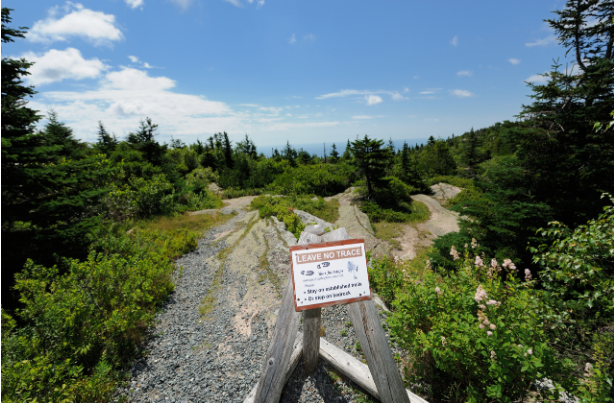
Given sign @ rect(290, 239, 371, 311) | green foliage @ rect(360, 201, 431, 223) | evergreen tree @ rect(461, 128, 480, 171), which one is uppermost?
evergreen tree @ rect(461, 128, 480, 171)

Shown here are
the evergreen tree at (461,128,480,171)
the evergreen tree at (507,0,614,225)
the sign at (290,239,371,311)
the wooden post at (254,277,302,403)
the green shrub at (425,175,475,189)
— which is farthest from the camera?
the evergreen tree at (461,128,480,171)

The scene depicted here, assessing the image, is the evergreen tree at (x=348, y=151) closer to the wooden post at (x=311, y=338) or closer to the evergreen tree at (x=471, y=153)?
the evergreen tree at (x=471, y=153)

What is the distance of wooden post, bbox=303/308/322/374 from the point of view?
286 centimetres

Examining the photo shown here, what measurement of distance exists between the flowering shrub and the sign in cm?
120

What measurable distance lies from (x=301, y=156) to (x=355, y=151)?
91.5ft

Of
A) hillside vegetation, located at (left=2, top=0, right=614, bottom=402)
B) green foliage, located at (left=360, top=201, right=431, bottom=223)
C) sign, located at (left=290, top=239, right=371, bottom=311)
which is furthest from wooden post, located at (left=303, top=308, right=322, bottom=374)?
green foliage, located at (left=360, top=201, right=431, bottom=223)

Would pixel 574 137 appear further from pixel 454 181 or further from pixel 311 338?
pixel 454 181

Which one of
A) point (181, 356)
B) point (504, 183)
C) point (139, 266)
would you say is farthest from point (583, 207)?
point (139, 266)

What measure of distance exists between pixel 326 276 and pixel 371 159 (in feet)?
75.3

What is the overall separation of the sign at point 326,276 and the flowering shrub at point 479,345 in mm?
1200

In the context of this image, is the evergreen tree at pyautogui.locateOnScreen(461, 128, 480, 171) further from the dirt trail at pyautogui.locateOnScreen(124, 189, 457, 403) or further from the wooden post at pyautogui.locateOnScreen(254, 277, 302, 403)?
the wooden post at pyautogui.locateOnScreen(254, 277, 302, 403)

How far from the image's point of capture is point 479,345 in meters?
2.41

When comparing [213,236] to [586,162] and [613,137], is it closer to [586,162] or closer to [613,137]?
[586,162]

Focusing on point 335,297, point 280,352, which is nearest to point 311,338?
point 280,352
